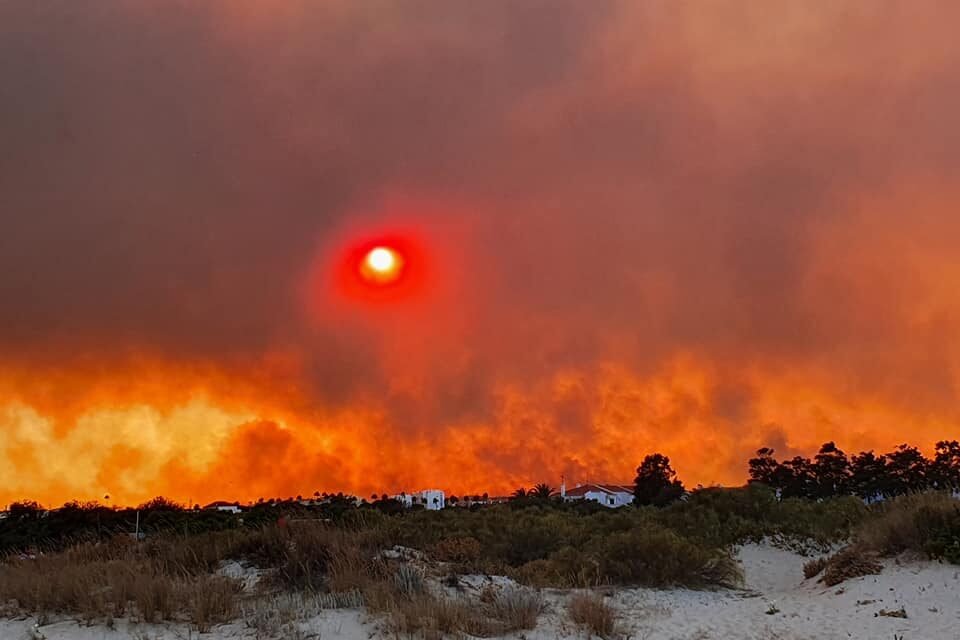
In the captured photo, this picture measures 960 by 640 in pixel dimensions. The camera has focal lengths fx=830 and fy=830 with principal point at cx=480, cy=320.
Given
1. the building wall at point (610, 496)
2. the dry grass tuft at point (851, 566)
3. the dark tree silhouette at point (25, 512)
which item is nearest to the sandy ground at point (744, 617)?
the dry grass tuft at point (851, 566)

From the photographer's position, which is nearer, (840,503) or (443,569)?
(443,569)

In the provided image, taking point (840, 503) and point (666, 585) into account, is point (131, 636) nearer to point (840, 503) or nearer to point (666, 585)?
point (666, 585)

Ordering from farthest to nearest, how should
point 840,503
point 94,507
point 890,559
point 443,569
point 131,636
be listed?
point 94,507
point 840,503
point 890,559
point 443,569
point 131,636

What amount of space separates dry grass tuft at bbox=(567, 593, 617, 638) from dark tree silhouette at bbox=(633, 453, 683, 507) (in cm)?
4662

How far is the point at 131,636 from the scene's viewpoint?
12.3 meters

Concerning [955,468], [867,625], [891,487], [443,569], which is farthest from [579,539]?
[955,468]

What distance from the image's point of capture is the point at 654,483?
63.8 metres

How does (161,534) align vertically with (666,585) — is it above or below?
above

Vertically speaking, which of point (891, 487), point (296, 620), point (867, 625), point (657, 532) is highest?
point (891, 487)

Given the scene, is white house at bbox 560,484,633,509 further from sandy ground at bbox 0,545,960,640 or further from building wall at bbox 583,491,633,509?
sandy ground at bbox 0,545,960,640

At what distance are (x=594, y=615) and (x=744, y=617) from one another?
3888mm

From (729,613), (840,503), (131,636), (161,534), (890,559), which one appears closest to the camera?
(131,636)

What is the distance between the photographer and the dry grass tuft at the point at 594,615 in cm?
1304

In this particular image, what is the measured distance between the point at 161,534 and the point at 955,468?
2183 inches
